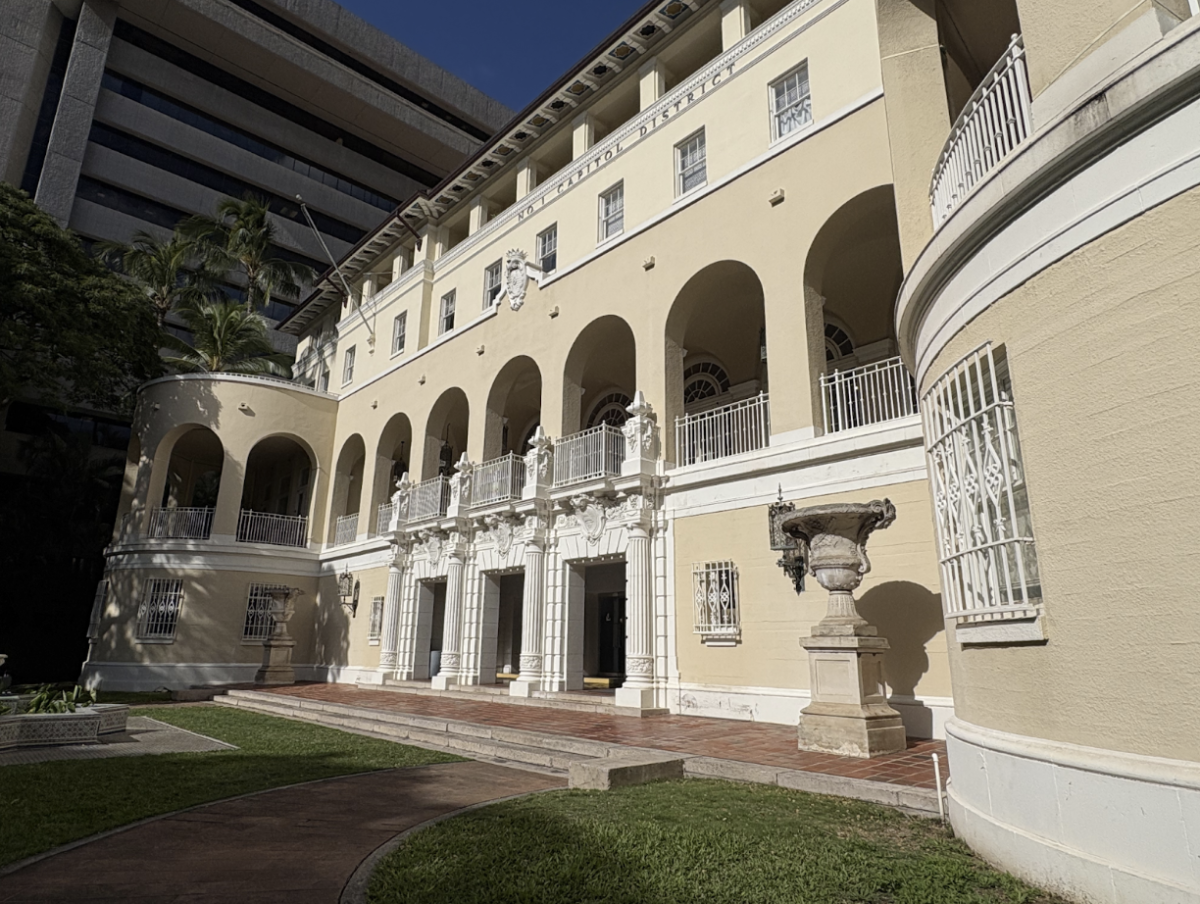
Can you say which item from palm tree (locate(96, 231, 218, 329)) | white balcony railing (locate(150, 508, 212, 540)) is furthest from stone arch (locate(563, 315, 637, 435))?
palm tree (locate(96, 231, 218, 329))

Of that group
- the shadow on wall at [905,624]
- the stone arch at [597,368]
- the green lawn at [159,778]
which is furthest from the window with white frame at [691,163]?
the green lawn at [159,778]

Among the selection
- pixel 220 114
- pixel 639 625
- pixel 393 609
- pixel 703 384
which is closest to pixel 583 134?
pixel 703 384

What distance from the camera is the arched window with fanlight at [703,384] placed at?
17.0m

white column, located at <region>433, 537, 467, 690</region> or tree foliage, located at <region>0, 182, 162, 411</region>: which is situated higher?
tree foliage, located at <region>0, 182, 162, 411</region>

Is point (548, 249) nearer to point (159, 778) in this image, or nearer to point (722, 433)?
point (722, 433)

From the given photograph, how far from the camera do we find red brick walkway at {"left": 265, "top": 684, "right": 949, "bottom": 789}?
275 inches

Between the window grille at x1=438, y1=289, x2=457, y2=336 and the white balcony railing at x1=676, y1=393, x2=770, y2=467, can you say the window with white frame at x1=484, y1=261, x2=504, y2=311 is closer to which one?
the window grille at x1=438, y1=289, x2=457, y2=336

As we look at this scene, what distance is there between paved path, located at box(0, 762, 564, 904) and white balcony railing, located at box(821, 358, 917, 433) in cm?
678

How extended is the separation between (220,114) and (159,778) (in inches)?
1787

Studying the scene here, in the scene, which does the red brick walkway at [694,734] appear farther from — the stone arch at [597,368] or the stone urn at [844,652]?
the stone arch at [597,368]

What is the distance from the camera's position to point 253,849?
4898mm

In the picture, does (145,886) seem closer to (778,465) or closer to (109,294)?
(778,465)

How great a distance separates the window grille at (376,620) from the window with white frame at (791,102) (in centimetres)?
1543

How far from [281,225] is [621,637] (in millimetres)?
35900
